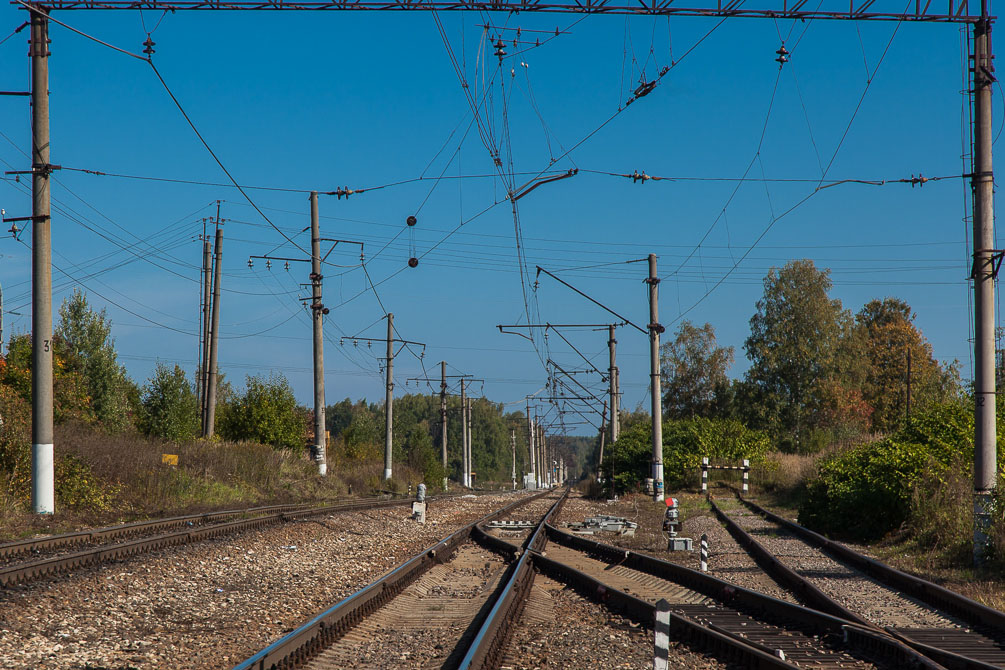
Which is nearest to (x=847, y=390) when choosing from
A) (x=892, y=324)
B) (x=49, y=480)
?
(x=892, y=324)

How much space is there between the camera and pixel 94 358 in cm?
5284

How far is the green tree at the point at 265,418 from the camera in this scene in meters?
40.4

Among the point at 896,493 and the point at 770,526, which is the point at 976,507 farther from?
the point at 770,526

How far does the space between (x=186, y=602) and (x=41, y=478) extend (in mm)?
8908

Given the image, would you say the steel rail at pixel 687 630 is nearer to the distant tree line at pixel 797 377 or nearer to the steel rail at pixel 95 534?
the steel rail at pixel 95 534

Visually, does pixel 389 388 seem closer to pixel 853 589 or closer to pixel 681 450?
pixel 681 450

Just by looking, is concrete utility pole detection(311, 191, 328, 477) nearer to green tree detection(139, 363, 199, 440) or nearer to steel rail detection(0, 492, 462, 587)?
green tree detection(139, 363, 199, 440)

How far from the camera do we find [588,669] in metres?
7.71

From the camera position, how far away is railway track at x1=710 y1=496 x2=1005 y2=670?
8.16 meters

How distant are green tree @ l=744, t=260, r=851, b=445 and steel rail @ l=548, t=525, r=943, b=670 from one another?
56103 mm

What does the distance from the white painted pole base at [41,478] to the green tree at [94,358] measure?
3227 cm

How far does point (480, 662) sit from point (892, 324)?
266 feet

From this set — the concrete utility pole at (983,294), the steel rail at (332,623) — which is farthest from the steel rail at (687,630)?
the concrete utility pole at (983,294)

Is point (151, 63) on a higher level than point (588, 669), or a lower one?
higher
